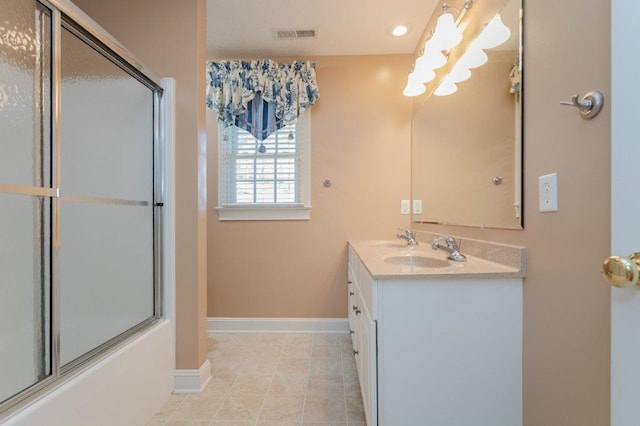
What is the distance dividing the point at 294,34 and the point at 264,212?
142cm

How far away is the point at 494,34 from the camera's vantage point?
1.24m

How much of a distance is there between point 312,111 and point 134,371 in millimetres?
2123

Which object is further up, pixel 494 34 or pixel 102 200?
pixel 494 34

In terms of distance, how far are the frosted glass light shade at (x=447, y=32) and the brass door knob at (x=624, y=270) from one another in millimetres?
1477

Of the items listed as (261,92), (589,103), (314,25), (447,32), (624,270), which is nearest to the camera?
(624,270)

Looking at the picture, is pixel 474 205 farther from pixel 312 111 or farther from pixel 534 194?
pixel 312 111

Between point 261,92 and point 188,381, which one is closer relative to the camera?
point 188,381

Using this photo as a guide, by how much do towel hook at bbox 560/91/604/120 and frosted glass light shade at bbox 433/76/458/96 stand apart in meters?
0.93

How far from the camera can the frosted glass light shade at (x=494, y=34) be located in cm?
117

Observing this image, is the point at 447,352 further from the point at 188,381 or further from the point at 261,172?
the point at 261,172

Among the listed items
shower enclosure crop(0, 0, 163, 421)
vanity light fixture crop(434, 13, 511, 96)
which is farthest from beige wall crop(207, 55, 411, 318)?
shower enclosure crop(0, 0, 163, 421)

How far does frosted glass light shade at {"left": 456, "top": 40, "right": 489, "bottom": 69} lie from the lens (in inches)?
53.1

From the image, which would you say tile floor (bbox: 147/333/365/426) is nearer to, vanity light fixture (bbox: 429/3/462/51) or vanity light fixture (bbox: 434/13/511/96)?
vanity light fixture (bbox: 434/13/511/96)

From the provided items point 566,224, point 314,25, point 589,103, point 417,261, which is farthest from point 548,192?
point 314,25
